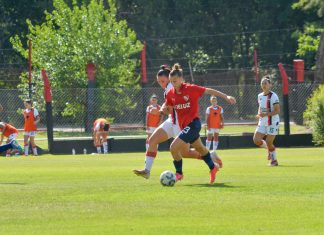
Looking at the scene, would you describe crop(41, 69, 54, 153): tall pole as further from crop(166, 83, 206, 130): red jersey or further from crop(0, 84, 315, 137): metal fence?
crop(166, 83, 206, 130): red jersey

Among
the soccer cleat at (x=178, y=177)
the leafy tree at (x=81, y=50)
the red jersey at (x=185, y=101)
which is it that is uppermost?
the leafy tree at (x=81, y=50)

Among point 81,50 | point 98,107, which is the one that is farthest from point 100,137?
point 81,50

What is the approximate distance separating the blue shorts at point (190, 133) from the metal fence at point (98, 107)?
20335 millimetres

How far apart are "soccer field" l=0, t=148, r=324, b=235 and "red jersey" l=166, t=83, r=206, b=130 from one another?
1.07 metres

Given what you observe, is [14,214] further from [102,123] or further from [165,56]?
[165,56]

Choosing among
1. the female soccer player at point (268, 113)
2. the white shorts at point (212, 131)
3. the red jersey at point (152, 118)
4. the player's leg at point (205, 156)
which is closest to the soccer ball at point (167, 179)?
the player's leg at point (205, 156)

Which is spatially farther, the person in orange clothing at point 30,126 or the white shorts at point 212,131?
the person in orange clothing at point 30,126

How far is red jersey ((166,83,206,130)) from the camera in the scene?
53.2 feet

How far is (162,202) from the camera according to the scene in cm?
1312

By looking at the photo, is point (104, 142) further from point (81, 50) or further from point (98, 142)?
point (81, 50)

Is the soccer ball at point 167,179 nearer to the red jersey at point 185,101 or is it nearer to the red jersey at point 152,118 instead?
the red jersey at point 185,101

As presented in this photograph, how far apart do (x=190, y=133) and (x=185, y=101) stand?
1.73ft

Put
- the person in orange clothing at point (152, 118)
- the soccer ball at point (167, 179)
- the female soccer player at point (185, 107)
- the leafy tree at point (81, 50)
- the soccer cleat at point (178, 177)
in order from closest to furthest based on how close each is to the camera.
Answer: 1. the soccer ball at point (167, 179)
2. the female soccer player at point (185, 107)
3. the soccer cleat at point (178, 177)
4. the person in orange clothing at point (152, 118)
5. the leafy tree at point (81, 50)

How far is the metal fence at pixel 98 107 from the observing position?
121 ft
